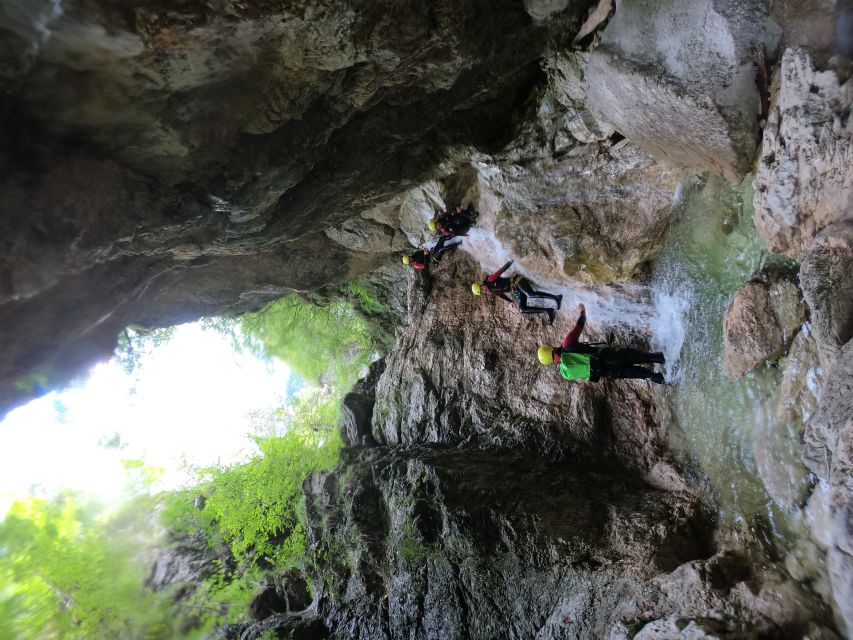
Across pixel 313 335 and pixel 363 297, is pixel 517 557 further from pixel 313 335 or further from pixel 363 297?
pixel 313 335

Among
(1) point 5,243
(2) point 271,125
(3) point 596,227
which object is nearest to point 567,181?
(3) point 596,227

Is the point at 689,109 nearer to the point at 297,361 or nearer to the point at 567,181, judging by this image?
the point at 567,181

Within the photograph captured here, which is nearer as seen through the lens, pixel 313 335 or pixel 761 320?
pixel 761 320

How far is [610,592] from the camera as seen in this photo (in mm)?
6465

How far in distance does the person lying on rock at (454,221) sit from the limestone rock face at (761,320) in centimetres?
599

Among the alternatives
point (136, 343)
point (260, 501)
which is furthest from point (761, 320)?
point (136, 343)

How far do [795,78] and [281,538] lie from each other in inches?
536

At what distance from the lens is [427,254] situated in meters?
12.1

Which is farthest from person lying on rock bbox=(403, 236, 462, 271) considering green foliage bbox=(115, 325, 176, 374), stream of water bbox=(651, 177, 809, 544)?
green foliage bbox=(115, 325, 176, 374)

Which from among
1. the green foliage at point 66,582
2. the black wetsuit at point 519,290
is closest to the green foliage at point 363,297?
the black wetsuit at point 519,290

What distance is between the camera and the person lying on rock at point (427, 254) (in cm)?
1188

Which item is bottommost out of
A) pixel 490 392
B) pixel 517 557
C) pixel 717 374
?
pixel 517 557

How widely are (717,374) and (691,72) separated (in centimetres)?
397

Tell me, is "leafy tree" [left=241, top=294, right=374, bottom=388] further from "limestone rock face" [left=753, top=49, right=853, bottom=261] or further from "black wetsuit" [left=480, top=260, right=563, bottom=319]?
"limestone rock face" [left=753, top=49, right=853, bottom=261]
